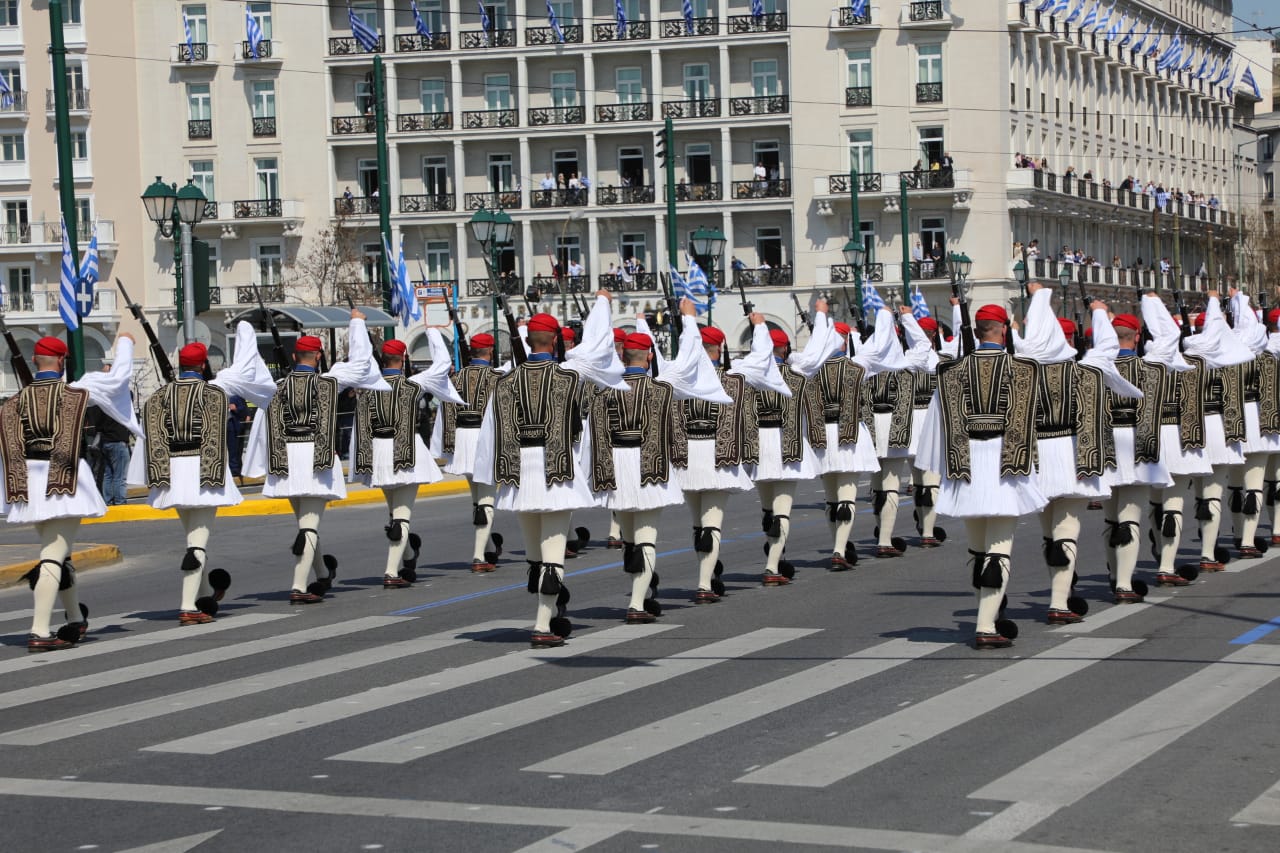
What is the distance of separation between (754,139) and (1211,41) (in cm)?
3679

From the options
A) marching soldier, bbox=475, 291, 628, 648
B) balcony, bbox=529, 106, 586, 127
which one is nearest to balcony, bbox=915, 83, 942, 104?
balcony, bbox=529, 106, 586, 127

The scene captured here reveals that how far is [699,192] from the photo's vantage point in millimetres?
71750

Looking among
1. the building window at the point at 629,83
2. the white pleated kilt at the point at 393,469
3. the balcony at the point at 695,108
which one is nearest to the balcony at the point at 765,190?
the balcony at the point at 695,108

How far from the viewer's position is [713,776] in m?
8.47

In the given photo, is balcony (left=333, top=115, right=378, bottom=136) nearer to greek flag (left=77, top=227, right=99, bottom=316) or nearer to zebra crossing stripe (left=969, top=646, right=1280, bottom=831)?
greek flag (left=77, top=227, right=99, bottom=316)

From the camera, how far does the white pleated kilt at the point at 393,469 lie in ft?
55.3

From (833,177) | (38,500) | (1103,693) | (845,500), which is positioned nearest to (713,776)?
(1103,693)

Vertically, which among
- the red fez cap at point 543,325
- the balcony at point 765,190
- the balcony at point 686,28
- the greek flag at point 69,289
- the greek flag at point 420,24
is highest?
the greek flag at point 420,24

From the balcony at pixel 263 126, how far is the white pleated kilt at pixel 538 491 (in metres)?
63.9

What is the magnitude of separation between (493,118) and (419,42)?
13.2ft

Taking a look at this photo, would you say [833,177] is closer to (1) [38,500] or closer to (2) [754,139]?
(2) [754,139]

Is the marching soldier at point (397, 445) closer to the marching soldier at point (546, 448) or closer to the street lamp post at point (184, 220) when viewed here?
the marching soldier at point (546, 448)

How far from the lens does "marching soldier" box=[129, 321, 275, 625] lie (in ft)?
46.7

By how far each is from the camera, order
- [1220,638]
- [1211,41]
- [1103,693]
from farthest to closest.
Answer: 1. [1211,41]
2. [1220,638]
3. [1103,693]
